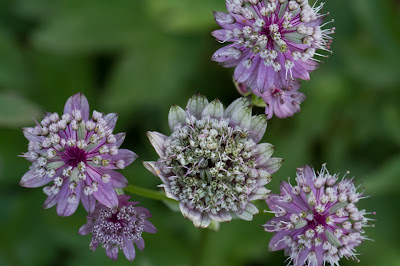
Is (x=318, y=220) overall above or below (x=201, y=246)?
above

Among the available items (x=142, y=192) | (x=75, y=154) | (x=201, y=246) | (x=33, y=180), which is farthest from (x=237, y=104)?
(x=33, y=180)

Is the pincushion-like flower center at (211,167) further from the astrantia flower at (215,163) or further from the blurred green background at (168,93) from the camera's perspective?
the blurred green background at (168,93)

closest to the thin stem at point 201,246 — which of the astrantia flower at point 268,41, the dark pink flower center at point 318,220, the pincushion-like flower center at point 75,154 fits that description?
the dark pink flower center at point 318,220

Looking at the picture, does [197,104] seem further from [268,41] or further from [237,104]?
[268,41]

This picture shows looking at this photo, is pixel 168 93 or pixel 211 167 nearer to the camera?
pixel 211 167

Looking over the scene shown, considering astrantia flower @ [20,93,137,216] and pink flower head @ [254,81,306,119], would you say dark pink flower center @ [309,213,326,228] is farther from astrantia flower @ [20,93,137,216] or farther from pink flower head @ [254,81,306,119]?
astrantia flower @ [20,93,137,216]

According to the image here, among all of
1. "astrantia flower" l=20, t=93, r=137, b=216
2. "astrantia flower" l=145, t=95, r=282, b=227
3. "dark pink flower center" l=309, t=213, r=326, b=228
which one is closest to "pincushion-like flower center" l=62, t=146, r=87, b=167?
"astrantia flower" l=20, t=93, r=137, b=216
